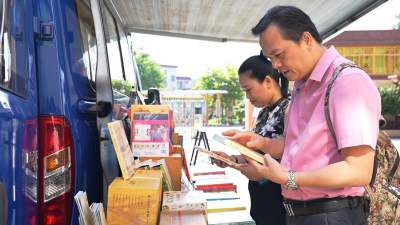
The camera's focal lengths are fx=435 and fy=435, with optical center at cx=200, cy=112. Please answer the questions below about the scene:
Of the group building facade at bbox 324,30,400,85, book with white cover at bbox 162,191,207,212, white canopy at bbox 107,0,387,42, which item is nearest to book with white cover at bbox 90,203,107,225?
book with white cover at bbox 162,191,207,212

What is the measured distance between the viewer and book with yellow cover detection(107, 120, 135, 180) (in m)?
2.07

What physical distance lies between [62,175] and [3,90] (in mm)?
430

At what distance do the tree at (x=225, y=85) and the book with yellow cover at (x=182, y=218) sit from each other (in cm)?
3566

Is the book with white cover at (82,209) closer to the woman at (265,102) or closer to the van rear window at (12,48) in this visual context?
the van rear window at (12,48)

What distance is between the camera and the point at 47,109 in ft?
5.76

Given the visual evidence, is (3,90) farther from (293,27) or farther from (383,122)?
(383,122)

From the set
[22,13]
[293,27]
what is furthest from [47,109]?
[293,27]

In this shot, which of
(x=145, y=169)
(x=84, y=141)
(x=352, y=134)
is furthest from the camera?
(x=145, y=169)

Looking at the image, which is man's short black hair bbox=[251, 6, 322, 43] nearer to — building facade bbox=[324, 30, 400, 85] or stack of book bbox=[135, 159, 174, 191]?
stack of book bbox=[135, 159, 174, 191]

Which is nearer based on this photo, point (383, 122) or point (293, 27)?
point (293, 27)

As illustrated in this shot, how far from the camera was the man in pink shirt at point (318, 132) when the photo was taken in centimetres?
154

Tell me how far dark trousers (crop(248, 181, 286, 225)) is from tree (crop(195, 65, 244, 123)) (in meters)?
35.0

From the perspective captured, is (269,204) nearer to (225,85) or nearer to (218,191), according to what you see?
(218,191)

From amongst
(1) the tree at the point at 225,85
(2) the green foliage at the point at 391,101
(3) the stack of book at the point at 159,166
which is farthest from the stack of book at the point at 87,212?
(1) the tree at the point at 225,85
